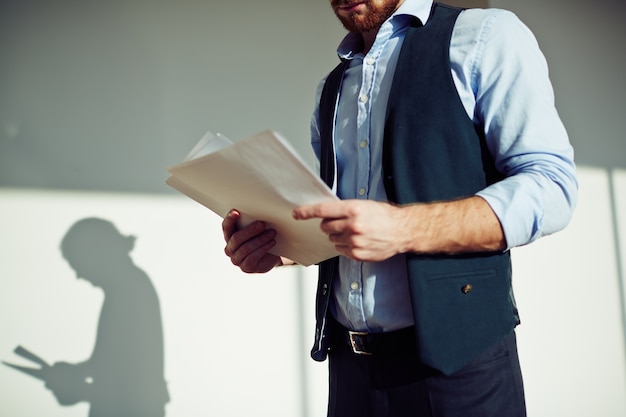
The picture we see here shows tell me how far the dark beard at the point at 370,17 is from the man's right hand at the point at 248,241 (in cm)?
50

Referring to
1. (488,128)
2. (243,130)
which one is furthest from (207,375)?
(488,128)

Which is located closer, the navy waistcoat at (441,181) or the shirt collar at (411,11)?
the navy waistcoat at (441,181)

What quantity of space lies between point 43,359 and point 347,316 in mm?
1863

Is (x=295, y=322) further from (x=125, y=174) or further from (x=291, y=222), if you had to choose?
(x=291, y=222)

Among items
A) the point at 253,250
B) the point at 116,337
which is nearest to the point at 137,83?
the point at 116,337

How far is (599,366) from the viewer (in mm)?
3045

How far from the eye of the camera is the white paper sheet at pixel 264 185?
0.81m

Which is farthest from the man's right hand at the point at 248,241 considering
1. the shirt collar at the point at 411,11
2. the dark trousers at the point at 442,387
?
the shirt collar at the point at 411,11

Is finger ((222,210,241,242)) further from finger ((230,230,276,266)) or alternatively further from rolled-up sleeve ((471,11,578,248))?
rolled-up sleeve ((471,11,578,248))

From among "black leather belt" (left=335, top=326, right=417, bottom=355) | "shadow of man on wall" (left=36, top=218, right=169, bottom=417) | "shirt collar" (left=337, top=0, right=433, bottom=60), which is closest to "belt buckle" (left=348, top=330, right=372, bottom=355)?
"black leather belt" (left=335, top=326, right=417, bottom=355)

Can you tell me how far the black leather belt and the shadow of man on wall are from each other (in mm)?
1689

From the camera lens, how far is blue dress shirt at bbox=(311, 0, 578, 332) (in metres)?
0.93

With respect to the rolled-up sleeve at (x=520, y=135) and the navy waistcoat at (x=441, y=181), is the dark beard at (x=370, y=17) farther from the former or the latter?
the rolled-up sleeve at (x=520, y=135)

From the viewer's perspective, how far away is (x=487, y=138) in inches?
40.2
